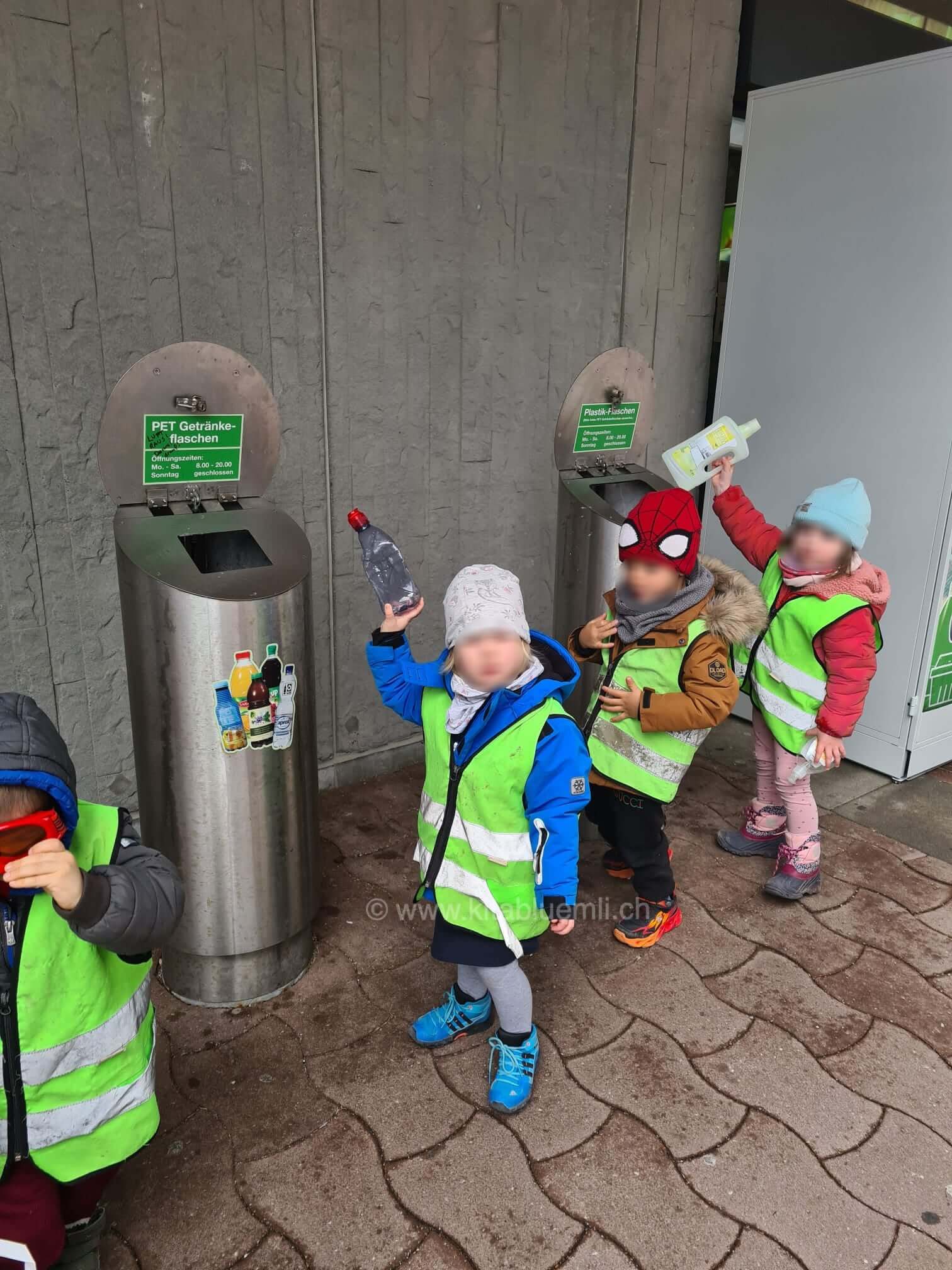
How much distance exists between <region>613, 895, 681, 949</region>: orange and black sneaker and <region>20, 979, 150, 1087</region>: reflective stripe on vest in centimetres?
161

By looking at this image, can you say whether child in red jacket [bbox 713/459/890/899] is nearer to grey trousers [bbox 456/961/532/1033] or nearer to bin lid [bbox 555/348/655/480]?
bin lid [bbox 555/348/655/480]

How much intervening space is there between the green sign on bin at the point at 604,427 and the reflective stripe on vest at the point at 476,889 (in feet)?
5.50

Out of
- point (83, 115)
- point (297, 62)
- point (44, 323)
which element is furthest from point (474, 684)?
point (297, 62)

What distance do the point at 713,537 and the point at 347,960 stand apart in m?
2.91

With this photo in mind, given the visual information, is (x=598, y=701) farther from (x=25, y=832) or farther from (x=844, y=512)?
(x=25, y=832)

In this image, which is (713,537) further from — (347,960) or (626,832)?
(347,960)

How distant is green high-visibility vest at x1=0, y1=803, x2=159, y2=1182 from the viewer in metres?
1.51

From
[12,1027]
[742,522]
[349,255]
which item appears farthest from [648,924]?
[349,255]

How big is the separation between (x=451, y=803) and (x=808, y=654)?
4.83 ft

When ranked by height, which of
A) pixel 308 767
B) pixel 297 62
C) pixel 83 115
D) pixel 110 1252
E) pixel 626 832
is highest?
pixel 297 62

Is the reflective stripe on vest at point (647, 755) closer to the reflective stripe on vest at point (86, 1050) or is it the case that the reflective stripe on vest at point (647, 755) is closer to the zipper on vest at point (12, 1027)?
the reflective stripe on vest at point (86, 1050)

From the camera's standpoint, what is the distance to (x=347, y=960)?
8.95 ft

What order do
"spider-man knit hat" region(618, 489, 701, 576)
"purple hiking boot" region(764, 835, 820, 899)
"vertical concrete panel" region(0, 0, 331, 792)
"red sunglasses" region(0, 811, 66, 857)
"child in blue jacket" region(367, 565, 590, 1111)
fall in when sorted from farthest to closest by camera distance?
"purple hiking boot" region(764, 835, 820, 899), "vertical concrete panel" region(0, 0, 331, 792), "spider-man knit hat" region(618, 489, 701, 576), "child in blue jacket" region(367, 565, 590, 1111), "red sunglasses" region(0, 811, 66, 857)

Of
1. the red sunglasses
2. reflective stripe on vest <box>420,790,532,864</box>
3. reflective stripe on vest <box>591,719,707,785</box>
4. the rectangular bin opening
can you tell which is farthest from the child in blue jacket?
the red sunglasses
